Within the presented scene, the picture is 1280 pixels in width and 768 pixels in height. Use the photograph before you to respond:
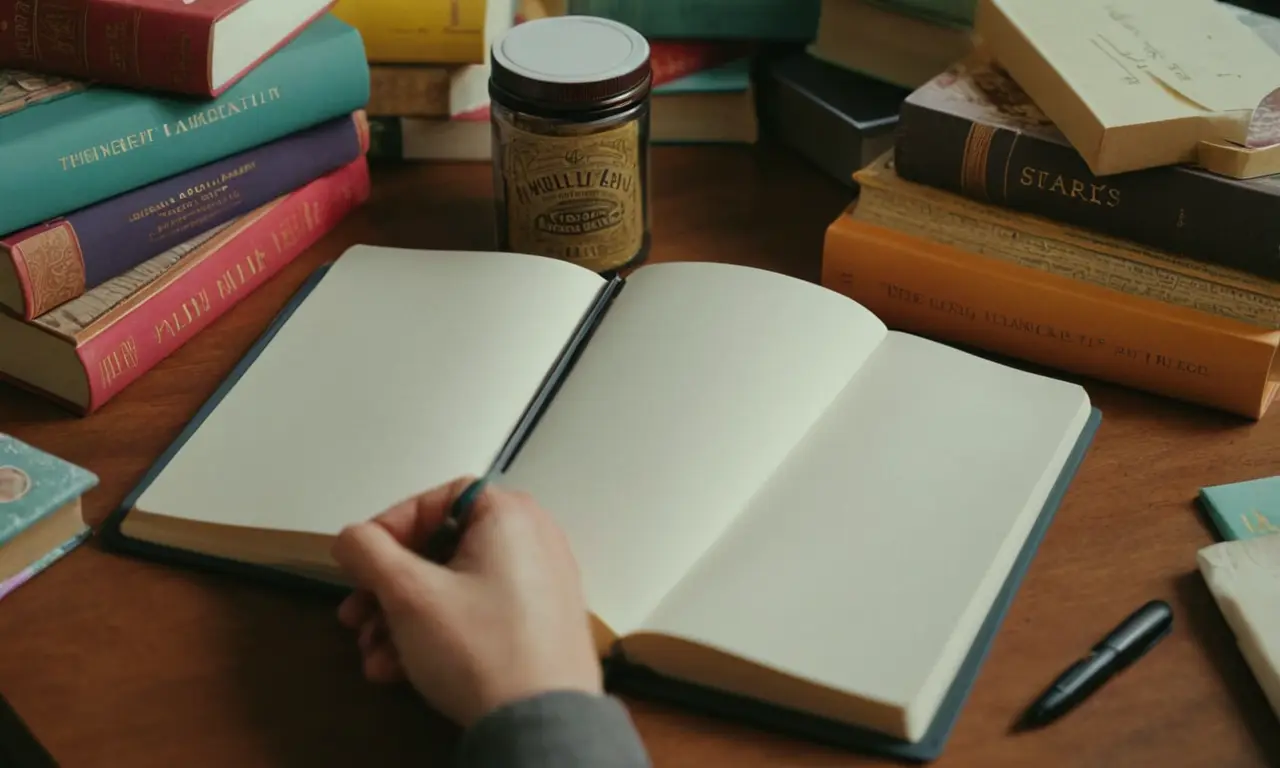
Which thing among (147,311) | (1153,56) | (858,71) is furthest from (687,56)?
(147,311)

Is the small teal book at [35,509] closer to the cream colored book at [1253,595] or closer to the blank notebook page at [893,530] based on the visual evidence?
the blank notebook page at [893,530]

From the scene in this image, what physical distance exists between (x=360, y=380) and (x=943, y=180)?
400 millimetres

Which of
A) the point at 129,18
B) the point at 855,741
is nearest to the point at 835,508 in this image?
the point at 855,741

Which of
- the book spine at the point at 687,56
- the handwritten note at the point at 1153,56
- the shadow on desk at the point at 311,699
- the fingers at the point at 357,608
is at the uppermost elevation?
the handwritten note at the point at 1153,56

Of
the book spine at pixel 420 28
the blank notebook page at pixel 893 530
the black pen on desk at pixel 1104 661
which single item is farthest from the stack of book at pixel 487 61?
→ the black pen on desk at pixel 1104 661

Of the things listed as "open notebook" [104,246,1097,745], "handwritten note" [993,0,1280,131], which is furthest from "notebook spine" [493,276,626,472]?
"handwritten note" [993,0,1280,131]

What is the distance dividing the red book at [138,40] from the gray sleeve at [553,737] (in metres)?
0.48

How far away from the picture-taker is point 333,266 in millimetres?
893

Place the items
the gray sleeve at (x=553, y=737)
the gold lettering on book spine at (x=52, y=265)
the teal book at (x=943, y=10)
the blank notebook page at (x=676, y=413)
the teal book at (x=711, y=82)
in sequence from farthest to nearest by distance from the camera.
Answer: the teal book at (x=711, y=82), the teal book at (x=943, y=10), the gold lettering on book spine at (x=52, y=265), the blank notebook page at (x=676, y=413), the gray sleeve at (x=553, y=737)

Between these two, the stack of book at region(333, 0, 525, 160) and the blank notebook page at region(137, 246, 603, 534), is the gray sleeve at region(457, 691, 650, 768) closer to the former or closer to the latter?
the blank notebook page at region(137, 246, 603, 534)

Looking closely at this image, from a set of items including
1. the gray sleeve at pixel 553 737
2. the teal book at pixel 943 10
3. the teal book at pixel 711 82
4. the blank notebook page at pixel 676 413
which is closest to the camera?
the gray sleeve at pixel 553 737

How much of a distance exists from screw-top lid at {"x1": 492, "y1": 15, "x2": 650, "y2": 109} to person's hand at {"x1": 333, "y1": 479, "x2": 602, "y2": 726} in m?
0.30

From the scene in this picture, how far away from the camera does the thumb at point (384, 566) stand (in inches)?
23.2

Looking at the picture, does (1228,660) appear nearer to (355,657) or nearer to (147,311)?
(355,657)
